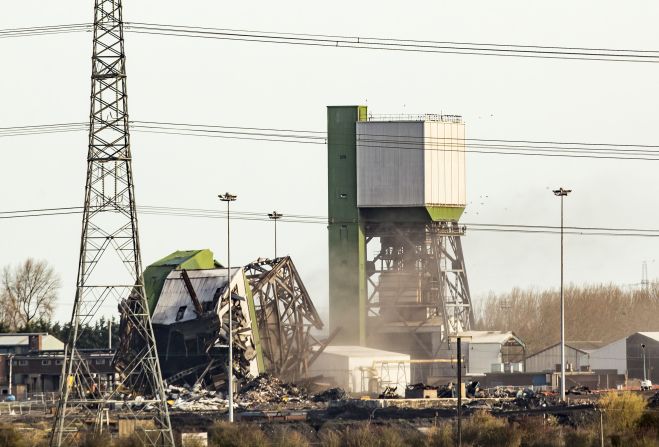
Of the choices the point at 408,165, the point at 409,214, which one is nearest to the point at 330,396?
the point at 409,214

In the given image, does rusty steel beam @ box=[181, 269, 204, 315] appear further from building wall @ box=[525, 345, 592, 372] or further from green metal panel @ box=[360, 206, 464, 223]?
building wall @ box=[525, 345, 592, 372]

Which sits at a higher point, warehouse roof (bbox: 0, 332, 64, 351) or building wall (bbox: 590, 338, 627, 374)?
warehouse roof (bbox: 0, 332, 64, 351)

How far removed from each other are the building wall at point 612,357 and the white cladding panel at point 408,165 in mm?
21926

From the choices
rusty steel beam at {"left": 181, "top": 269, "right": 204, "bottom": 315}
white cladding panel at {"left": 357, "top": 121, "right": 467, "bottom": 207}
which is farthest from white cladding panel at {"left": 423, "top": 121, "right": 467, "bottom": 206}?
rusty steel beam at {"left": 181, "top": 269, "right": 204, "bottom": 315}

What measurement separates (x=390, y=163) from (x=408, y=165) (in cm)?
160

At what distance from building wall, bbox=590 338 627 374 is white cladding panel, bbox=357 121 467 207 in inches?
863

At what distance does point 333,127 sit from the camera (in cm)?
11956

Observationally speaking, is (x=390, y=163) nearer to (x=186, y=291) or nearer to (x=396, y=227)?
(x=396, y=227)

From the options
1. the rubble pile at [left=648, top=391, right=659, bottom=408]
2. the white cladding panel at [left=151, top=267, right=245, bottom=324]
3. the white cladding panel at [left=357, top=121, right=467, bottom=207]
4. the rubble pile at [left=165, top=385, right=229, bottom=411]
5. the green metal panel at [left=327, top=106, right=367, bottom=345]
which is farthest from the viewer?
the green metal panel at [left=327, top=106, right=367, bottom=345]

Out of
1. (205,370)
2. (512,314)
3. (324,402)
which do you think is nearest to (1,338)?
(205,370)

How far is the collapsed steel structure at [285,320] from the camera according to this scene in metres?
109

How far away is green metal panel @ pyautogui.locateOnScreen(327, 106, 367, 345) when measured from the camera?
118m

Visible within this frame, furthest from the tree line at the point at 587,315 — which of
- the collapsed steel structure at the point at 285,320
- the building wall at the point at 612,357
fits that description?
the collapsed steel structure at the point at 285,320

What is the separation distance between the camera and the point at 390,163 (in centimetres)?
11738
